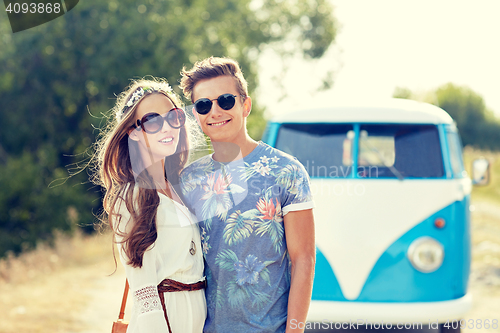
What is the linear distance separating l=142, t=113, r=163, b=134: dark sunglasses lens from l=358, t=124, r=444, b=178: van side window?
8.25ft

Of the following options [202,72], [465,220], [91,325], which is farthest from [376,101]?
[91,325]

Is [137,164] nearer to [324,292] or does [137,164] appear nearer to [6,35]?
[324,292]

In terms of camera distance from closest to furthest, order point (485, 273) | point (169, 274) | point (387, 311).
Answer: point (169, 274) → point (387, 311) → point (485, 273)

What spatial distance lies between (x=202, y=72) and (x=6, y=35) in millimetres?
9841

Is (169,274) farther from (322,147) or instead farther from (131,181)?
(322,147)

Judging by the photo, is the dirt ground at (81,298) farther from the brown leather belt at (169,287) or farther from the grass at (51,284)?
the brown leather belt at (169,287)

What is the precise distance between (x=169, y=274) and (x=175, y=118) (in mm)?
770

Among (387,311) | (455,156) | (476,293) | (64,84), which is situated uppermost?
(64,84)

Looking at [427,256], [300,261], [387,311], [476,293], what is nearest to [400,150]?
[427,256]

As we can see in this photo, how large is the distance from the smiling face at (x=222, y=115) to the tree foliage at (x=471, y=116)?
1370 inches

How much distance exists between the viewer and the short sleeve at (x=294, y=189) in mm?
2172

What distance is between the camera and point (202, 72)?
2363 millimetres

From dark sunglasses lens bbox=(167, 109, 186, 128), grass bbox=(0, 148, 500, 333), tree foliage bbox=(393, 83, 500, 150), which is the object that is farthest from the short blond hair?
tree foliage bbox=(393, 83, 500, 150)

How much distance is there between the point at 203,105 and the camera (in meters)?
2.36
